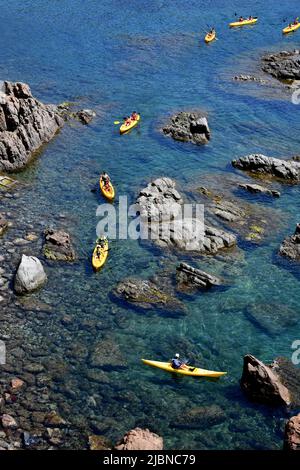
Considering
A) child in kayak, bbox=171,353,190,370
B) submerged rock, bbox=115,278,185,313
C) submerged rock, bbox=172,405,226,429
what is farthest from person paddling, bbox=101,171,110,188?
submerged rock, bbox=172,405,226,429

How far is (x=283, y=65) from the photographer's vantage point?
81.7 meters

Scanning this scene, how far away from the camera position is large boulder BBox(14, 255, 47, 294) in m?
36.1

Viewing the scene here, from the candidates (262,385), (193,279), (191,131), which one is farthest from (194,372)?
(191,131)

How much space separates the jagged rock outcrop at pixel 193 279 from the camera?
124 feet

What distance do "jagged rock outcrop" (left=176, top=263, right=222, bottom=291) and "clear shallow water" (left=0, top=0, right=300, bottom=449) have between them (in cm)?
109

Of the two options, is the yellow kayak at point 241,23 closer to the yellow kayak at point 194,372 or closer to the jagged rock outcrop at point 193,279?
the jagged rock outcrop at point 193,279

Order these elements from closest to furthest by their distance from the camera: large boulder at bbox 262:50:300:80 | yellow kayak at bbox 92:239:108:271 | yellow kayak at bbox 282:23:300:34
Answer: yellow kayak at bbox 92:239:108:271 < large boulder at bbox 262:50:300:80 < yellow kayak at bbox 282:23:300:34

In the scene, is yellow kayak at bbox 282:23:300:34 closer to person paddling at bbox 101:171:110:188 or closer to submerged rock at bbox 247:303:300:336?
person paddling at bbox 101:171:110:188

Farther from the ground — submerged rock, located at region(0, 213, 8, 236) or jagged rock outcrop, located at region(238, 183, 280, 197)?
jagged rock outcrop, located at region(238, 183, 280, 197)

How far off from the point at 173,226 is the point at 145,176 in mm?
11279

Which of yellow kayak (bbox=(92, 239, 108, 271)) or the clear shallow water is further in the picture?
yellow kayak (bbox=(92, 239, 108, 271))

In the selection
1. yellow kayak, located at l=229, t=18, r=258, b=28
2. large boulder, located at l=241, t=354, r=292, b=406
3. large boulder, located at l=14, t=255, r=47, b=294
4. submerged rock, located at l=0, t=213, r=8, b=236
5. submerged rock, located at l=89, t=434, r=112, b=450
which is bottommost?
submerged rock, located at l=89, t=434, r=112, b=450

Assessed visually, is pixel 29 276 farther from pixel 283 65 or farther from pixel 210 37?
pixel 210 37

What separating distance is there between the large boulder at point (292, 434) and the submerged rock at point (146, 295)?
39.0ft
